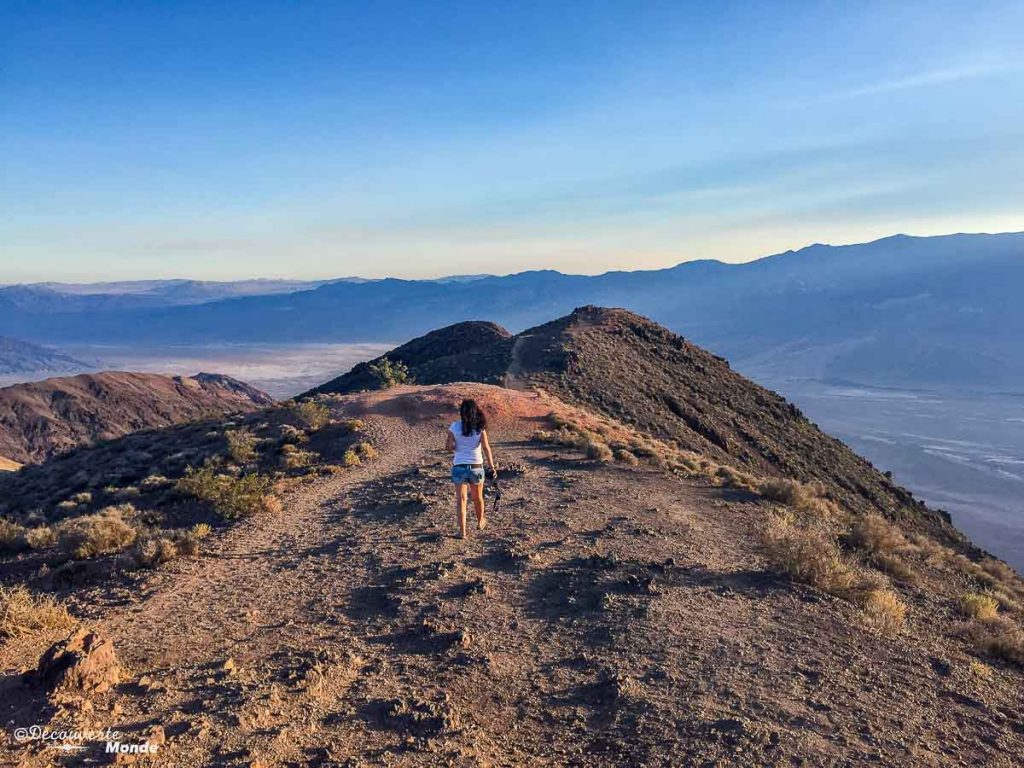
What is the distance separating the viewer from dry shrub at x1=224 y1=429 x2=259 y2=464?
15305mm

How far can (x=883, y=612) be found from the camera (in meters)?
7.32

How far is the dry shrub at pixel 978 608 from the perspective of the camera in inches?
324

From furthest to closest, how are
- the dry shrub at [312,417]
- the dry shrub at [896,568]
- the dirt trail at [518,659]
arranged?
the dry shrub at [312,417] → the dry shrub at [896,568] → the dirt trail at [518,659]

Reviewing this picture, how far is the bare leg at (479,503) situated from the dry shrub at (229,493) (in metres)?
3.61

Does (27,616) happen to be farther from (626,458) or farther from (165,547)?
(626,458)

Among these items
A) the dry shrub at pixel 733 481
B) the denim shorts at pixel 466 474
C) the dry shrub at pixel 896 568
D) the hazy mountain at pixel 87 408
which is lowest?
the hazy mountain at pixel 87 408

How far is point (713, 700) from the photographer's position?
5.22 metres

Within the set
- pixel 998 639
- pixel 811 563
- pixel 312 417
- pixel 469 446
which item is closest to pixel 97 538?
pixel 469 446

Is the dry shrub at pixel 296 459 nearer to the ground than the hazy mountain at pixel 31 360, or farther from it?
farther from it

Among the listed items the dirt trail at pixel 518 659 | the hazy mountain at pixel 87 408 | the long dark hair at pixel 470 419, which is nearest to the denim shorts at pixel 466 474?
the long dark hair at pixel 470 419

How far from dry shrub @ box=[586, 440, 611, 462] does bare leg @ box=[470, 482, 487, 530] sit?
238 inches

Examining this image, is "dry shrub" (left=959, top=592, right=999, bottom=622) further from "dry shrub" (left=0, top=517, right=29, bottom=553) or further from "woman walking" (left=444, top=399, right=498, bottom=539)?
"dry shrub" (left=0, top=517, right=29, bottom=553)

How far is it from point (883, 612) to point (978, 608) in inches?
81.6

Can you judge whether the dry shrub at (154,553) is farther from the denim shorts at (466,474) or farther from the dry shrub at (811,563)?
the dry shrub at (811,563)
